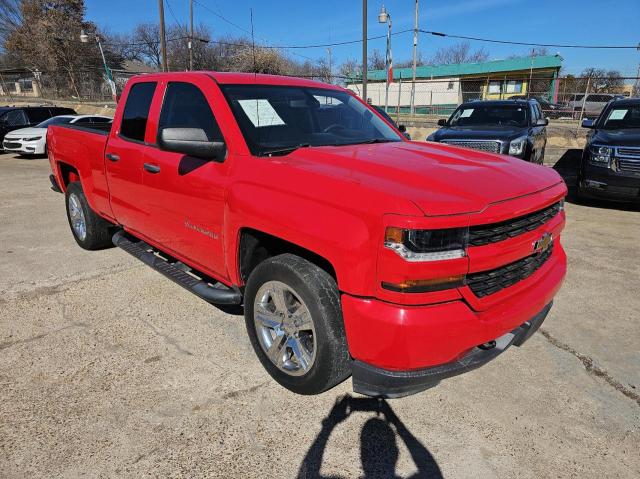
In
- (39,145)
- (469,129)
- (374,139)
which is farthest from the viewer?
(39,145)

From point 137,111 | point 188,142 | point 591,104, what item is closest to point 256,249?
point 188,142

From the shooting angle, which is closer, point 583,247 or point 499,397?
point 499,397

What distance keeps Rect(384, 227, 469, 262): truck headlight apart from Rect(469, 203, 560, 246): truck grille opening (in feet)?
0.45

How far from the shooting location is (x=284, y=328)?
8.91ft

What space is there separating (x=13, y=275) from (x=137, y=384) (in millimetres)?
2749

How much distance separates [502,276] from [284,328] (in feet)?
4.16

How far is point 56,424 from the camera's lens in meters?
2.52

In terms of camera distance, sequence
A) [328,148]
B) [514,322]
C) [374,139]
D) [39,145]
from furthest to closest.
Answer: [39,145], [374,139], [328,148], [514,322]

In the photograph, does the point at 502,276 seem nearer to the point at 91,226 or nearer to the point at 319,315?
the point at 319,315

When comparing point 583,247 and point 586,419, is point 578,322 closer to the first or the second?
point 586,419

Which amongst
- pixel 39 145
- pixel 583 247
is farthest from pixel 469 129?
pixel 39 145

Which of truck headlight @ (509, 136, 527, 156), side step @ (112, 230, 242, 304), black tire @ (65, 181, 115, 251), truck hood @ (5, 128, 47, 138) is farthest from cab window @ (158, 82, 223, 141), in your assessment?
truck hood @ (5, 128, 47, 138)

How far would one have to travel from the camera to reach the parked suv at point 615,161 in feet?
22.9

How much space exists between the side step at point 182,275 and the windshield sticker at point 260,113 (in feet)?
3.86
